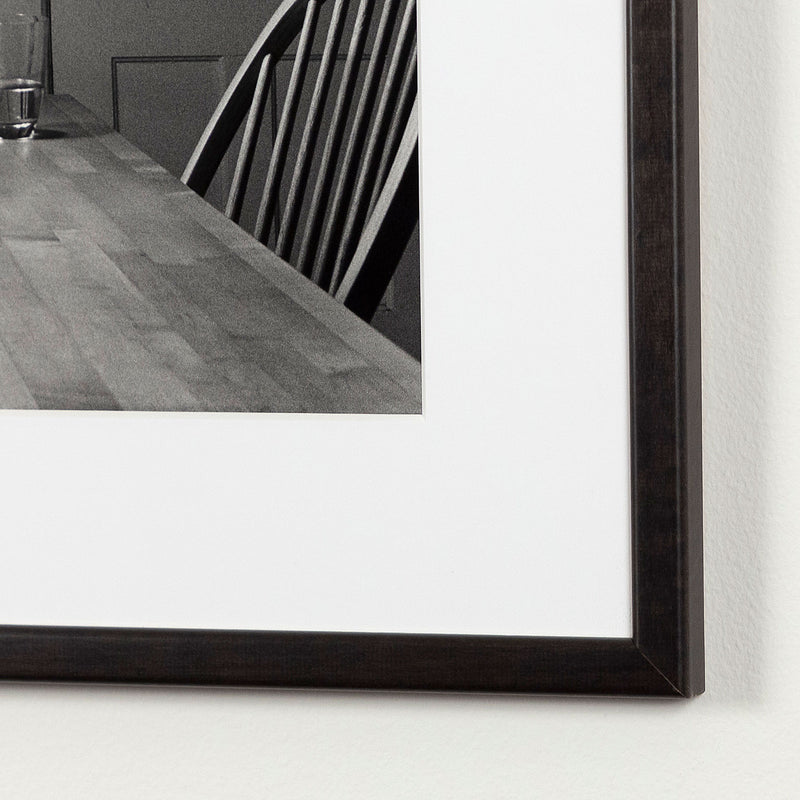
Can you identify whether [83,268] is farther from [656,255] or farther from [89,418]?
[656,255]

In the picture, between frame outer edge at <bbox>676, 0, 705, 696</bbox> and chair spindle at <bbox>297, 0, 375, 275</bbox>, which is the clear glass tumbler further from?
frame outer edge at <bbox>676, 0, 705, 696</bbox>

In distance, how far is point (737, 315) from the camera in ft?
1.28

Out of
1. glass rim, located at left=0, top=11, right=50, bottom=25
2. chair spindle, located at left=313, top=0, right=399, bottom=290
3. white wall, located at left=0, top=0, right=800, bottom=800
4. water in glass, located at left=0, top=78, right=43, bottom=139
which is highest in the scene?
glass rim, located at left=0, top=11, right=50, bottom=25

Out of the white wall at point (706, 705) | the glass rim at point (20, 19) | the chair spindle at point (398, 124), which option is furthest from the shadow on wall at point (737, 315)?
the glass rim at point (20, 19)

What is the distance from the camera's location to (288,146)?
395mm

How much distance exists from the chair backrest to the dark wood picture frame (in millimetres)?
86

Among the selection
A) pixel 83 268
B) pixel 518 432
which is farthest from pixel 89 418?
pixel 518 432

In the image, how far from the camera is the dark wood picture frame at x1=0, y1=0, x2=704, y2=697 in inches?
14.2

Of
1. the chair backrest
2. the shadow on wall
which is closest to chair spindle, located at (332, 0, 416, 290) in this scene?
the chair backrest

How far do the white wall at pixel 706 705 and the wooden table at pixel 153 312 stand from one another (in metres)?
0.12

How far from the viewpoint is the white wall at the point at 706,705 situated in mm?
385

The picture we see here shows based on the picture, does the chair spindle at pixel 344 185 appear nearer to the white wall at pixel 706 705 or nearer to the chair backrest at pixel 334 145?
the chair backrest at pixel 334 145

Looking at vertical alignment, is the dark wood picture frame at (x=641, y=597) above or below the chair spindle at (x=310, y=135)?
below

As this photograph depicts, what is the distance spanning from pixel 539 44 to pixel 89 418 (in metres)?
0.22
